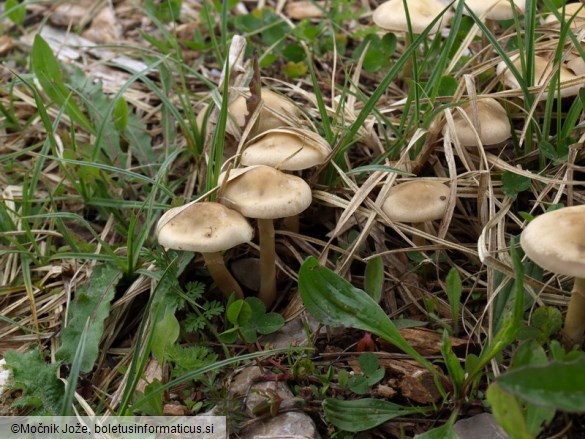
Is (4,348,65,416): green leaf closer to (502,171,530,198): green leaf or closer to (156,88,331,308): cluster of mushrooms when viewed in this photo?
(156,88,331,308): cluster of mushrooms

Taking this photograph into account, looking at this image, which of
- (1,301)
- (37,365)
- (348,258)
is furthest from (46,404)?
(348,258)

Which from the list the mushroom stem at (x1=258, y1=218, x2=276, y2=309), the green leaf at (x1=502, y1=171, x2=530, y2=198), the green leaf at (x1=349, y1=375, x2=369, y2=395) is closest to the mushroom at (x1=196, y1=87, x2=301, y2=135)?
the mushroom stem at (x1=258, y1=218, x2=276, y2=309)

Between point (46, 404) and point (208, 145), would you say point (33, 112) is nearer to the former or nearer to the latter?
point (208, 145)

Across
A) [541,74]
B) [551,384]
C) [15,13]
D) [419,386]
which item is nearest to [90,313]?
[419,386]

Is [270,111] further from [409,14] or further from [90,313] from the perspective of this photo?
[90,313]

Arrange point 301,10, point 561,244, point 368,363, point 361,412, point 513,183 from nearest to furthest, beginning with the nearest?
point 561,244 → point 361,412 → point 368,363 → point 513,183 → point 301,10

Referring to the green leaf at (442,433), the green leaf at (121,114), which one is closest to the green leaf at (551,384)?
the green leaf at (442,433)
